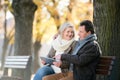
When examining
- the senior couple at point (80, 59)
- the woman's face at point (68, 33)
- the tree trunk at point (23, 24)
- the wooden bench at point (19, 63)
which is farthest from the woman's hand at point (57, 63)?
the tree trunk at point (23, 24)

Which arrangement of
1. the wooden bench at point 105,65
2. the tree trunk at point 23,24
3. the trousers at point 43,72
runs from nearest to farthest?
the wooden bench at point 105,65 < the trousers at point 43,72 < the tree trunk at point 23,24

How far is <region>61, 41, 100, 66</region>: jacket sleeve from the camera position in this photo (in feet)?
22.2

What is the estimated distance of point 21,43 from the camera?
13.6m

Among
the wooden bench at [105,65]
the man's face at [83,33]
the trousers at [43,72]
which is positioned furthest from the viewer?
the trousers at [43,72]

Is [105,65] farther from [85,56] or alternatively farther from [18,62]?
[18,62]

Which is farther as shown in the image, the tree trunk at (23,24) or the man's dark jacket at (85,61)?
the tree trunk at (23,24)

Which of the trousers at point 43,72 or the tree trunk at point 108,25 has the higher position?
the tree trunk at point 108,25

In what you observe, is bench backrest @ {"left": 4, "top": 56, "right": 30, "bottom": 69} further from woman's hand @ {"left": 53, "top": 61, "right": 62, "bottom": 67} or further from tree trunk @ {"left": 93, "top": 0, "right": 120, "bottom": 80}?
woman's hand @ {"left": 53, "top": 61, "right": 62, "bottom": 67}

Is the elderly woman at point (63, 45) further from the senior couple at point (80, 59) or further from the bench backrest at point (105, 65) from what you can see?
the bench backrest at point (105, 65)

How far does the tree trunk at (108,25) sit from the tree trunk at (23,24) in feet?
16.4

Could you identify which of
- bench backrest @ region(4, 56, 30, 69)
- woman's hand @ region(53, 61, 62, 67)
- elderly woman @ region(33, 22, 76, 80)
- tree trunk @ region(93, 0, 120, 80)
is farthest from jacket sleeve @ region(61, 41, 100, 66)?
bench backrest @ region(4, 56, 30, 69)

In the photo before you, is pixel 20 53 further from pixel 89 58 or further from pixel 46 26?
pixel 46 26

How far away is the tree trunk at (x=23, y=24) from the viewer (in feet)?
44.4

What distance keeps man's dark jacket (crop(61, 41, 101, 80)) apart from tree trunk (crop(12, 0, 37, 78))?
676 centimetres
